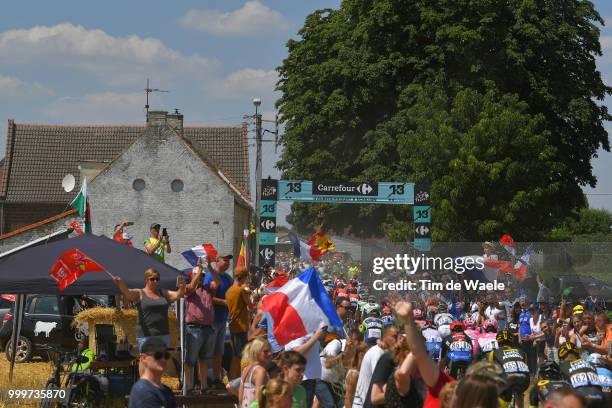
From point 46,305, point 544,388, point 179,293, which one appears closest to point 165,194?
point 46,305

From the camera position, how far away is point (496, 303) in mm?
24797

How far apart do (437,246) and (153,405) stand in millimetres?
21890

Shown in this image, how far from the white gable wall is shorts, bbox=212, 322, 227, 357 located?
38965 millimetres

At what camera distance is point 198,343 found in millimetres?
14336

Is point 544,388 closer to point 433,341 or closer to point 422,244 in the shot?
point 433,341

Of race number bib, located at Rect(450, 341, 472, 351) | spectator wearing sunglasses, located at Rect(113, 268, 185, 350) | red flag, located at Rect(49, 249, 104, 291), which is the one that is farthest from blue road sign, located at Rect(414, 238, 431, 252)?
spectator wearing sunglasses, located at Rect(113, 268, 185, 350)

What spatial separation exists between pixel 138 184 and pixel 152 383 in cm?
4689

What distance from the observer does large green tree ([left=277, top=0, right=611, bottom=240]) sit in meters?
36.9

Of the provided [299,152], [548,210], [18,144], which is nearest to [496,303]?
[548,210]

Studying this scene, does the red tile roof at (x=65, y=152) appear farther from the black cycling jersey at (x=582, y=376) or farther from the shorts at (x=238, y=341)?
the black cycling jersey at (x=582, y=376)

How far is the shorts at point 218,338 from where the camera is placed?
48.2ft

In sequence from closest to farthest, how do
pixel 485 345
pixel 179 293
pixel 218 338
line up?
pixel 179 293 → pixel 218 338 → pixel 485 345

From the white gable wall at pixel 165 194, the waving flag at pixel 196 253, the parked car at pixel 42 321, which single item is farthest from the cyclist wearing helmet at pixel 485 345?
the white gable wall at pixel 165 194

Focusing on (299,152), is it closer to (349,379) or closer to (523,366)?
(523,366)
